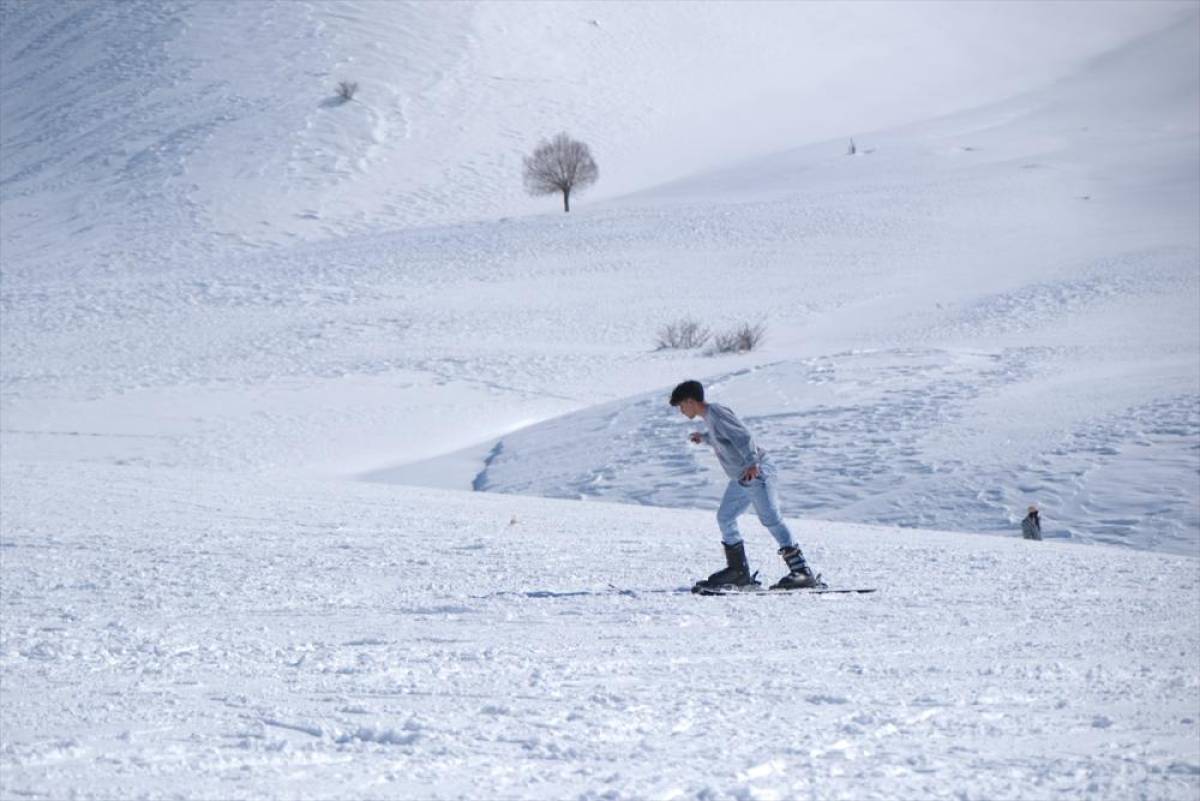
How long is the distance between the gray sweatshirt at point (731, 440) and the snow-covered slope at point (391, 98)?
41.6 metres

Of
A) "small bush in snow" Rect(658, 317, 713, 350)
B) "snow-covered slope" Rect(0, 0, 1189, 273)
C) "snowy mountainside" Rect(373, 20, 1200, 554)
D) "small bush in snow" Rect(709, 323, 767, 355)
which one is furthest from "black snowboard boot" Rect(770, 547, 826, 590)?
"snow-covered slope" Rect(0, 0, 1189, 273)

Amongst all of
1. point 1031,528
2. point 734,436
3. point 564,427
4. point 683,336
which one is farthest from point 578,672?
point 683,336

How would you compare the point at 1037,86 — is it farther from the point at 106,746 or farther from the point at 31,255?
the point at 106,746

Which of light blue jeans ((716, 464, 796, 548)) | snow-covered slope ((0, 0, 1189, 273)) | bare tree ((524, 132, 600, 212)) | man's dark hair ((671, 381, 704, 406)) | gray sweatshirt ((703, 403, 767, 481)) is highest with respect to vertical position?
snow-covered slope ((0, 0, 1189, 273))

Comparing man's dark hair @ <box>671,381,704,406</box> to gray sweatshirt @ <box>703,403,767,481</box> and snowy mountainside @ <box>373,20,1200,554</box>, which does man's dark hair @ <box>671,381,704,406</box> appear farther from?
snowy mountainside @ <box>373,20,1200,554</box>

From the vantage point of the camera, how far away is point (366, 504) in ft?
49.0

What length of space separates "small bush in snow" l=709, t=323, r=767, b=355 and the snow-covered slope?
76.7 feet

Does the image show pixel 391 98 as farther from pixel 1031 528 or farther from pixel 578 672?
pixel 578 672

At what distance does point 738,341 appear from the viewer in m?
31.3

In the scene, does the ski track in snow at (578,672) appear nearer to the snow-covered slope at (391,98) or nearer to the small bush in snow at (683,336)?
the small bush in snow at (683,336)

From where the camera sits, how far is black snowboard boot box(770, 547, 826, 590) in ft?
29.2

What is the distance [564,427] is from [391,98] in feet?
163

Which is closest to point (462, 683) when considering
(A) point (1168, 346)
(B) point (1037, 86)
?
(A) point (1168, 346)

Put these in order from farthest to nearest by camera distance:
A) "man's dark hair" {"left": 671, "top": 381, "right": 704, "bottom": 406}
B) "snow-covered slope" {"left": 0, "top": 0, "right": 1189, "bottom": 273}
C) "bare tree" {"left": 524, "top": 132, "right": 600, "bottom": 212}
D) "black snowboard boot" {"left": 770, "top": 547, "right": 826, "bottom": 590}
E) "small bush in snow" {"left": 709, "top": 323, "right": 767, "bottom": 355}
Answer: "bare tree" {"left": 524, "top": 132, "right": 600, "bottom": 212} < "snow-covered slope" {"left": 0, "top": 0, "right": 1189, "bottom": 273} < "small bush in snow" {"left": 709, "top": 323, "right": 767, "bottom": 355} < "black snowboard boot" {"left": 770, "top": 547, "right": 826, "bottom": 590} < "man's dark hair" {"left": 671, "top": 381, "right": 704, "bottom": 406}
